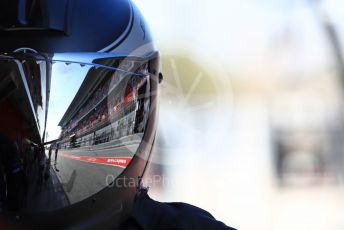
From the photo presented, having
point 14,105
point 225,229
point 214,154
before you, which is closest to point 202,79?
point 214,154

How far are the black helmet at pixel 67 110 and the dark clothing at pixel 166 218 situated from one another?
54 mm

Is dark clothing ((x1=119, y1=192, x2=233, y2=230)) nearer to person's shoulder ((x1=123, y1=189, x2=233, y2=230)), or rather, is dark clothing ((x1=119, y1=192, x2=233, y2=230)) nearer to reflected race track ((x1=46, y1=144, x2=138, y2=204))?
person's shoulder ((x1=123, y1=189, x2=233, y2=230))

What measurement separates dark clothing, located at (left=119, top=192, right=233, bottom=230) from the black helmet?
54 mm

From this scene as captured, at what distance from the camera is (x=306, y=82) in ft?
8.94

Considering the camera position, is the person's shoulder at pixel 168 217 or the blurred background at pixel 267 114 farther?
the blurred background at pixel 267 114

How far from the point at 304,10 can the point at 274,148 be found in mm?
817

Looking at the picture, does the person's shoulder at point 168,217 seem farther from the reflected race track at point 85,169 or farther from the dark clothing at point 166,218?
the reflected race track at point 85,169

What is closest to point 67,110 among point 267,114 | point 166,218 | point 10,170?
point 10,170

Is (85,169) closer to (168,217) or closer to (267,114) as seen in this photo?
(168,217)

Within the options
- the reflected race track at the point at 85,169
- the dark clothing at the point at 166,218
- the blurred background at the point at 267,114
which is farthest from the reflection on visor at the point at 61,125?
the blurred background at the point at 267,114

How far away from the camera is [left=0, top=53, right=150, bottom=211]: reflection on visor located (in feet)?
2.38

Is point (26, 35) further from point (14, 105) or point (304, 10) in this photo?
point (304, 10)

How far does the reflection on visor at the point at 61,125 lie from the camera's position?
0.72 m

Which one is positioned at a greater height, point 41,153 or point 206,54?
point 206,54
